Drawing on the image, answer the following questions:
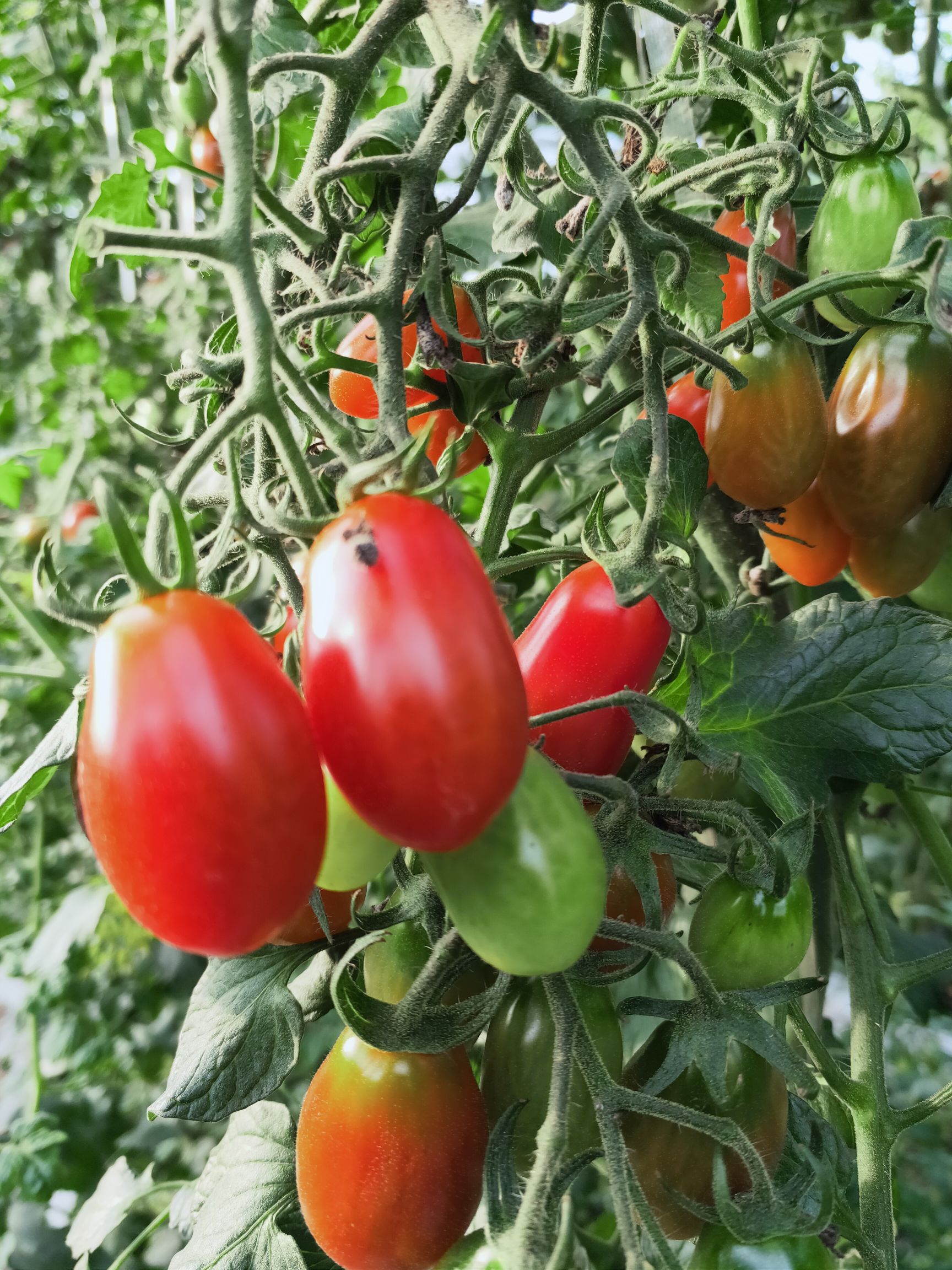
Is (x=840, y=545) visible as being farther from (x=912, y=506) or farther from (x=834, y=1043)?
(x=834, y=1043)

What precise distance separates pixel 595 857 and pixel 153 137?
63cm

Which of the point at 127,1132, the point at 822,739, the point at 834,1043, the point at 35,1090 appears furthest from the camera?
the point at 127,1132

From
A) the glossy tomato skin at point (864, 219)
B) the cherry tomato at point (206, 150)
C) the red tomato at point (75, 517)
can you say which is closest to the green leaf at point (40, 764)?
the glossy tomato skin at point (864, 219)

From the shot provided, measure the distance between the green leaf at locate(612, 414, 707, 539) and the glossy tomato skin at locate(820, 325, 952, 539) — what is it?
0.37 feet

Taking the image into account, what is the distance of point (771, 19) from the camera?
31.8 inches

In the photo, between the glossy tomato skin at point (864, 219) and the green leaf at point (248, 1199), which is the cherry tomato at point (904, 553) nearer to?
the glossy tomato skin at point (864, 219)

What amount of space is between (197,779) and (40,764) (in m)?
0.26

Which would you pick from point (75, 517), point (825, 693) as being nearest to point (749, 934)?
point (825, 693)

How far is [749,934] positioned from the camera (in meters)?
0.49

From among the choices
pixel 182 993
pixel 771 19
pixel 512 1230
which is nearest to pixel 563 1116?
pixel 512 1230

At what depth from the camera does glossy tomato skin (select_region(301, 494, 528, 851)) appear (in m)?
0.32

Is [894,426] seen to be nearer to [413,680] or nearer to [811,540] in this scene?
[811,540]

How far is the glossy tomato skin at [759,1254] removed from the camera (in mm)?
470

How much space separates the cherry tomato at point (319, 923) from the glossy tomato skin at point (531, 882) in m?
0.16
